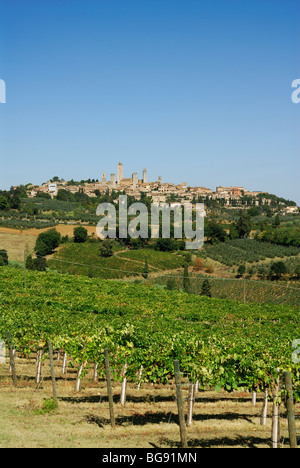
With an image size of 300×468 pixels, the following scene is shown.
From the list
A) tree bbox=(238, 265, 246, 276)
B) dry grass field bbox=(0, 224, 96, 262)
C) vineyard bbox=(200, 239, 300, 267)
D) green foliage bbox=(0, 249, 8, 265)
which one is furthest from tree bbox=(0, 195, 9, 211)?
tree bbox=(238, 265, 246, 276)

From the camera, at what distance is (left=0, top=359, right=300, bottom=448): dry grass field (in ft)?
21.9

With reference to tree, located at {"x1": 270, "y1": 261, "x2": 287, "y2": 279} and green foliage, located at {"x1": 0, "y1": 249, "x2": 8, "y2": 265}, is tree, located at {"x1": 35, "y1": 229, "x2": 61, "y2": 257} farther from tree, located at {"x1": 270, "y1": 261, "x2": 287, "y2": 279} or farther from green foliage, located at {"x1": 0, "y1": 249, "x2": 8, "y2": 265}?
tree, located at {"x1": 270, "y1": 261, "x2": 287, "y2": 279}

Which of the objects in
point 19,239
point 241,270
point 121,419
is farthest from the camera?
point 19,239

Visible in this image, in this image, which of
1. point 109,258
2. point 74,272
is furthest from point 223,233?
point 74,272

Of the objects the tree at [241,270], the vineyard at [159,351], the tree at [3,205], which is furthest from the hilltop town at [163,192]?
the vineyard at [159,351]

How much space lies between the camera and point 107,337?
9.57 m

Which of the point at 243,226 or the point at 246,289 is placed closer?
the point at 246,289

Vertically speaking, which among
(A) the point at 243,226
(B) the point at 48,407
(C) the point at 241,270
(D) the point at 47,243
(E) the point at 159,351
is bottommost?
(C) the point at 241,270

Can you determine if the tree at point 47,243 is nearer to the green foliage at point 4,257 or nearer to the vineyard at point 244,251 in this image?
the green foliage at point 4,257

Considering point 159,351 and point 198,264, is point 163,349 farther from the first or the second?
point 198,264

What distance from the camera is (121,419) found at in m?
8.14

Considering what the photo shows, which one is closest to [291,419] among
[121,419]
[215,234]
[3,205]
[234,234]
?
[121,419]

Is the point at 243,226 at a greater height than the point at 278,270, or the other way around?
the point at 243,226

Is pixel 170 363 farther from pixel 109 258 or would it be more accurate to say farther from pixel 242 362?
pixel 109 258
